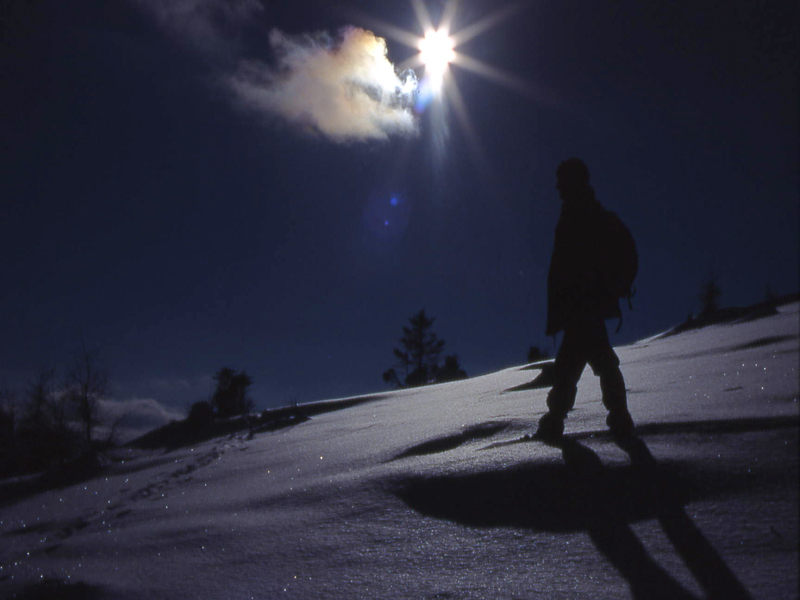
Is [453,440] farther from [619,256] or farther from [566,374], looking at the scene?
[619,256]

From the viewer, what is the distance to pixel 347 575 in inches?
73.1

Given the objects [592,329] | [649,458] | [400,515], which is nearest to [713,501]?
[649,458]

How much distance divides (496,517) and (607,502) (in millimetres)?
498

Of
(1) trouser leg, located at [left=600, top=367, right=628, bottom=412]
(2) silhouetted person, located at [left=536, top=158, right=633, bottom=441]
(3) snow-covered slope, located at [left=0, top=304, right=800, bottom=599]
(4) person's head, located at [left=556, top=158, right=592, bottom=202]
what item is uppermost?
(4) person's head, located at [left=556, top=158, right=592, bottom=202]

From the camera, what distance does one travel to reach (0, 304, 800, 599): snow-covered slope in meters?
1.15

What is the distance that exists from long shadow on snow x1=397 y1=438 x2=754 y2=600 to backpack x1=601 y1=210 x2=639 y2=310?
0.70m

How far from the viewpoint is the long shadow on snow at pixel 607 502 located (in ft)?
4.09

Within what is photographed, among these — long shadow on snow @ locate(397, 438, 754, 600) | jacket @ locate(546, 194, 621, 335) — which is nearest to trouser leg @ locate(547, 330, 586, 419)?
jacket @ locate(546, 194, 621, 335)

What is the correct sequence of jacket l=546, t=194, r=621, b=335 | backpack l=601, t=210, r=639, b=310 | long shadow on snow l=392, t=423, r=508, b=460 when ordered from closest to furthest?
backpack l=601, t=210, r=639, b=310 < jacket l=546, t=194, r=621, b=335 < long shadow on snow l=392, t=423, r=508, b=460

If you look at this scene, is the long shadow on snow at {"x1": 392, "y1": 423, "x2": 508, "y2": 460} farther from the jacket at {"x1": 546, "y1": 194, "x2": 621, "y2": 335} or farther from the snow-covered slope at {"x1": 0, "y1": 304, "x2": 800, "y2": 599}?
the jacket at {"x1": 546, "y1": 194, "x2": 621, "y2": 335}

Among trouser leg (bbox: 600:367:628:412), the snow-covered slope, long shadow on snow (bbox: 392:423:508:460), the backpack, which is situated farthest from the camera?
long shadow on snow (bbox: 392:423:508:460)

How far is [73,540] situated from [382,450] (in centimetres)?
211

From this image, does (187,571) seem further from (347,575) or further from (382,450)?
(382,450)

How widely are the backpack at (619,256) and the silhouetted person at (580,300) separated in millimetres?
14
